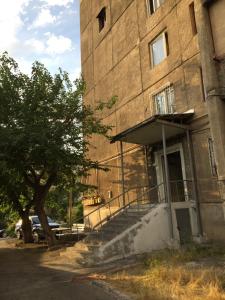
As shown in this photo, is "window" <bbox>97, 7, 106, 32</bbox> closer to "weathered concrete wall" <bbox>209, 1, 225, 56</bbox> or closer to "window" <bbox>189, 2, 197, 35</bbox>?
"window" <bbox>189, 2, 197, 35</bbox>

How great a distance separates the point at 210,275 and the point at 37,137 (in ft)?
30.9

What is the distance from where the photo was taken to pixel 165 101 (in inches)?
640

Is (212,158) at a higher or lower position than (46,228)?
higher

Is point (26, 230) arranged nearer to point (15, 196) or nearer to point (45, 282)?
point (15, 196)

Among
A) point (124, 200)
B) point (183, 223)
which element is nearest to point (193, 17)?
point (183, 223)

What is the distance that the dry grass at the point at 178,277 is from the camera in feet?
24.0

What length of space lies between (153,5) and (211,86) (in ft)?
24.9

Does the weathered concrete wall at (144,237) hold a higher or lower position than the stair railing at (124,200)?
lower

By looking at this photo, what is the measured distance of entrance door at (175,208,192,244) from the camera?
13903 mm

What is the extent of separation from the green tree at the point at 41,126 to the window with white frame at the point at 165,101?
126 inches

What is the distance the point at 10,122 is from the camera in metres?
16.3

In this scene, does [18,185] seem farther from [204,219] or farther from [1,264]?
[204,219]

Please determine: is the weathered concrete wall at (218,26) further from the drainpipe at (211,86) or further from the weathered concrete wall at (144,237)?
the weathered concrete wall at (144,237)

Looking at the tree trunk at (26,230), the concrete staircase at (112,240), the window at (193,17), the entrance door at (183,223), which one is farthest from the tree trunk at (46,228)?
the window at (193,17)
